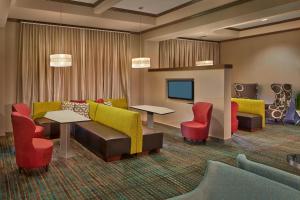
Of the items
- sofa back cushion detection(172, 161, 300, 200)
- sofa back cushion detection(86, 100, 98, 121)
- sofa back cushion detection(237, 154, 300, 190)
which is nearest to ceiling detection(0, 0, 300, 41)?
sofa back cushion detection(86, 100, 98, 121)

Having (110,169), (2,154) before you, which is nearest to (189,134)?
(110,169)

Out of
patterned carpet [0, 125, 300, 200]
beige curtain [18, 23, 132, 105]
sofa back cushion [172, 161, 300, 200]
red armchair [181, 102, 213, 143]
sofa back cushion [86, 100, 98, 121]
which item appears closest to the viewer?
sofa back cushion [172, 161, 300, 200]

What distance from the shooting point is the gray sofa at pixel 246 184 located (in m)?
1.44

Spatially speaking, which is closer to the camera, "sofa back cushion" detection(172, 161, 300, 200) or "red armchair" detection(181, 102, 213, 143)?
"sofa back cushion" detection(172, 161, 300, 200)

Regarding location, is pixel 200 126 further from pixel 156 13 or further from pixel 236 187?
pixel 236 187

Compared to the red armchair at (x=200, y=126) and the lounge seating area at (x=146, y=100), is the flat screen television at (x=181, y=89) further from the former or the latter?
the red armchair at (x=200, y=126)

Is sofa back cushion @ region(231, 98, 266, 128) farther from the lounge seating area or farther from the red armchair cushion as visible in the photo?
the red armchair cushion

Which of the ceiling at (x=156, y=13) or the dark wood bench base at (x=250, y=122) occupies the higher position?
the ceiling at (x=156, y=13)

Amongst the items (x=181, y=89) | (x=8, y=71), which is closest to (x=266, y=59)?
(x=181, y=89)

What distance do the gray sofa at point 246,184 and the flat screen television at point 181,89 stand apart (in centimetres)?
472

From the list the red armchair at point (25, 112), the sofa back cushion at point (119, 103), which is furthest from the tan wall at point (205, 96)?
the red armchair at point (25, 112)

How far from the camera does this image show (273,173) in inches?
63.6

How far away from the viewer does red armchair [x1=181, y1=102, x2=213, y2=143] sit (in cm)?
543

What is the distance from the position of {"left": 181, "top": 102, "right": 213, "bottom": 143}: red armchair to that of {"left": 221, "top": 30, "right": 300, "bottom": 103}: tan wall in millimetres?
3969
